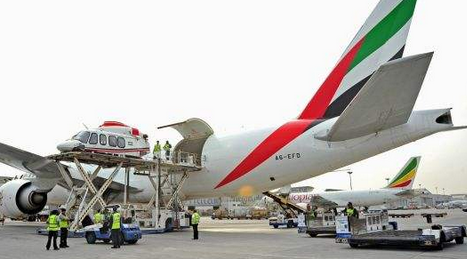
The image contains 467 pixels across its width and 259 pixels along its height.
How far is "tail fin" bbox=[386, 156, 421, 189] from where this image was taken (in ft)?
153

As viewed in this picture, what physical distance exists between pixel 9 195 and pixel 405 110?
69.7 ft

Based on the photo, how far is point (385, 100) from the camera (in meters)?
12.7

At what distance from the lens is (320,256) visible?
962 cm

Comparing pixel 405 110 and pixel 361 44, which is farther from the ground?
pixel 361 44

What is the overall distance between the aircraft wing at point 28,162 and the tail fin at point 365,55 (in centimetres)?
1304

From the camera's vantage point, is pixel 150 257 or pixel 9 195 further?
pixel 9 195

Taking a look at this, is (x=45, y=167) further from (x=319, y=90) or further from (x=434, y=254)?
(x=434, y=254)

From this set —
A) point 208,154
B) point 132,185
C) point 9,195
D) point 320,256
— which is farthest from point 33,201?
point 320,256

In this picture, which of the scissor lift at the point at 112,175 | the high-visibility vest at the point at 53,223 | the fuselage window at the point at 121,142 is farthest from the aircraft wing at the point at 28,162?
the high-visibility vest at the point at 53,223

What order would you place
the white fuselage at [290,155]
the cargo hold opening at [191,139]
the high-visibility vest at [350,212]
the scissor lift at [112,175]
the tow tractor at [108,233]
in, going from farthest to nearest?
the cargo hold opening at [191,139]
the scissor lift at [112,175]
the high-visibility vest at [350,212]
the white fuselage at [290,155]
the tow tractor at [108,233]

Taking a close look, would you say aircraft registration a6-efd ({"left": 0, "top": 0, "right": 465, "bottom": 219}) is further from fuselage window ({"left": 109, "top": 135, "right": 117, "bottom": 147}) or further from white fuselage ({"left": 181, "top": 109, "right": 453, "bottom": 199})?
fuselage window ({"left": 109, "top": 135, "right": 117, "bottom": 147})

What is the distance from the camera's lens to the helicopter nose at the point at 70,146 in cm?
1762

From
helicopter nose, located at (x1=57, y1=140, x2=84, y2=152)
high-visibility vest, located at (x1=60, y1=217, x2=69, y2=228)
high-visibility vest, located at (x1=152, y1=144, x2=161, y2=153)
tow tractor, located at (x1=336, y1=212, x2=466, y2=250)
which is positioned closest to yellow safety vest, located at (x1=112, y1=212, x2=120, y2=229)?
high-visibility vest, located at (x1=60, y1=217, x2=69, y2=228)

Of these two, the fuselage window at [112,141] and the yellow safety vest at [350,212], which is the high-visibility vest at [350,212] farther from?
the fuselage window at [112,141]
